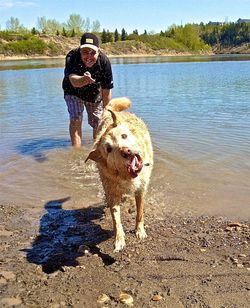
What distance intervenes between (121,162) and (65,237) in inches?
51.4

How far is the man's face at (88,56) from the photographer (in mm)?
6561

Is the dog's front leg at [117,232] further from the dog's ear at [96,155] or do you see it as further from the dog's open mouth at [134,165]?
the dog's open mouth at [134,165]

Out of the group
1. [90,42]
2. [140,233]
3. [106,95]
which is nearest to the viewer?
[140,233]

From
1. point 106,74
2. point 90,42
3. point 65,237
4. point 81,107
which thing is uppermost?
point 90,42

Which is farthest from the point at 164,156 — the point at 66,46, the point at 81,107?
the point at 66,46

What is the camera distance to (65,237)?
4602 mm

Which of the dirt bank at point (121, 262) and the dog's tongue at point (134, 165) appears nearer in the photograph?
the dirt bank at point (121, 262)

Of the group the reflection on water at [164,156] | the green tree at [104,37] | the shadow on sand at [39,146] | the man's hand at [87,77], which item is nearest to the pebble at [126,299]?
the reflection on water at [164,156]

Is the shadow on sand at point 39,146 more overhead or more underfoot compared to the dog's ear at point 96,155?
more underfoot

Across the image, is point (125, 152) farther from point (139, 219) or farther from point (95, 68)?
point (95, 68)

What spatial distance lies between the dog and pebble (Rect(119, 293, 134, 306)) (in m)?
0.85

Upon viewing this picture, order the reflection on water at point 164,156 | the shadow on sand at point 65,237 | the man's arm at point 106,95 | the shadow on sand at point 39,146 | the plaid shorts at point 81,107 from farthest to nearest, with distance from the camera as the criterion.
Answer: the shadow on sand at point 39,146
the plaid shorts at point 81,107
the man's arm at point 106,95
the reflection on water at point 164,156
the shadow on sand at point 65,237

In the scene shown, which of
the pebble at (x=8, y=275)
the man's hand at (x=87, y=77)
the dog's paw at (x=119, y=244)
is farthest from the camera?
the man's hand at (x=87, y=77)

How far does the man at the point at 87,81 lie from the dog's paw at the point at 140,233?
268 centimetres
